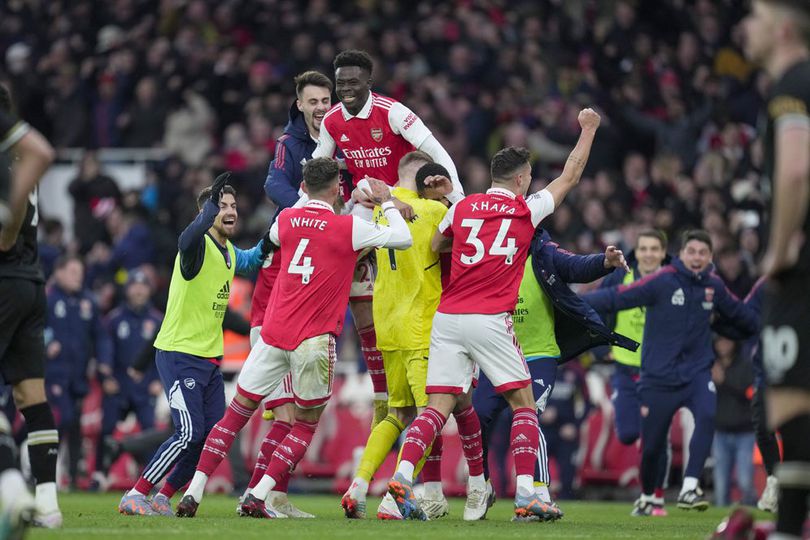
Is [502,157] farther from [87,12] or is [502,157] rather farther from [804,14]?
[87,12]

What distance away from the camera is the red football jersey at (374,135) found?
36.2 ft

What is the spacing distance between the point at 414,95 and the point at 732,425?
352 inches

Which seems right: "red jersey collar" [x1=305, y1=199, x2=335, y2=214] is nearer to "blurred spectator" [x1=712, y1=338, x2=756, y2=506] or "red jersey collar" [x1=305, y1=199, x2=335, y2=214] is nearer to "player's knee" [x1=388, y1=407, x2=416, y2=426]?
"player's knee" [x1=388, y1=407, x2=416, y2=426]

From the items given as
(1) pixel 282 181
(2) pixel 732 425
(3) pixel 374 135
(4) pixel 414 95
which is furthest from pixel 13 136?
(4) pixel 414 95

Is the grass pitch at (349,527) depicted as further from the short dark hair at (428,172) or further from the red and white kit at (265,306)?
the short dark hair at (428,172)

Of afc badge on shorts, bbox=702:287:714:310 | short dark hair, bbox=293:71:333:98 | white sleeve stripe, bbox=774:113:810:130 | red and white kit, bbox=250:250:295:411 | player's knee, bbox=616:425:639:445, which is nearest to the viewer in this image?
white sleeve stripe, bbox=774:113:810:130

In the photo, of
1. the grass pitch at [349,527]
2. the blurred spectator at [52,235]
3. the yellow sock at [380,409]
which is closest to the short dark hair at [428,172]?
the yellow sock at [380,409]

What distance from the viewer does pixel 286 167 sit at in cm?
1179

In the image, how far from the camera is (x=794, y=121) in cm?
637

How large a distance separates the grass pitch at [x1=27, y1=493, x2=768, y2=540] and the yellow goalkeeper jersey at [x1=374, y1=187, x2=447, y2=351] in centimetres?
141

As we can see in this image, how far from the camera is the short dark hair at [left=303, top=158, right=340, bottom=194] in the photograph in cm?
1036

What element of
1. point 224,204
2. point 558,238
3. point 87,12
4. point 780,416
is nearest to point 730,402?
point 558,238

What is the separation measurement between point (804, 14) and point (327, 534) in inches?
172

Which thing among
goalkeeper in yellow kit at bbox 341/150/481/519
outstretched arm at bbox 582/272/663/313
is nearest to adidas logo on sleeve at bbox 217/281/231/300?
goalkeeper in yellow kit at bbox 341/150/481/519
